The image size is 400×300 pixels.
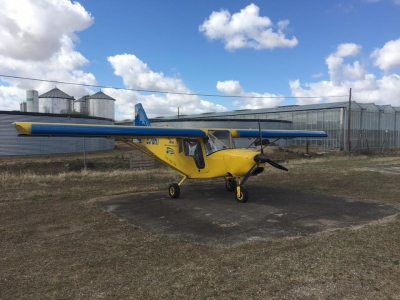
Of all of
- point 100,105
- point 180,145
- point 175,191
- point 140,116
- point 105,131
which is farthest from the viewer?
point 100,105

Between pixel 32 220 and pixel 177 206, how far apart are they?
409 cm

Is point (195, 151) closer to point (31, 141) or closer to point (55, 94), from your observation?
point (31, 141)

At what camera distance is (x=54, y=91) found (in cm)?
5184

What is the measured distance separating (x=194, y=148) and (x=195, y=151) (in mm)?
163

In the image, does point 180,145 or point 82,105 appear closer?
point 180,145

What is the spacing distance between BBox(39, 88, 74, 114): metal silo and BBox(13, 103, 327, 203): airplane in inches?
1674

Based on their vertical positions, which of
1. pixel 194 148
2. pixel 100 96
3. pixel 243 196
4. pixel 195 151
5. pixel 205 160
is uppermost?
pixel 100 96

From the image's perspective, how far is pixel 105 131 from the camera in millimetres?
10125

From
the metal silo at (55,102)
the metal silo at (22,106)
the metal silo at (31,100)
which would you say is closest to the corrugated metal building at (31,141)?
the metal silo at (31,100)

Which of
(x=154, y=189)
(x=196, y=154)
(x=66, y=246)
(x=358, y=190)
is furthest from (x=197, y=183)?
(x=66, y=246)

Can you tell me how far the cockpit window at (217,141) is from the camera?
11070mm

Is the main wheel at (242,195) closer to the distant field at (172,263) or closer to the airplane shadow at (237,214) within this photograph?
the airplane shadow at (237,214)

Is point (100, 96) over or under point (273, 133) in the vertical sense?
over

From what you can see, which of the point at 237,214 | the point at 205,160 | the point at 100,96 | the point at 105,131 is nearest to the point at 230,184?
the point at 205,160
